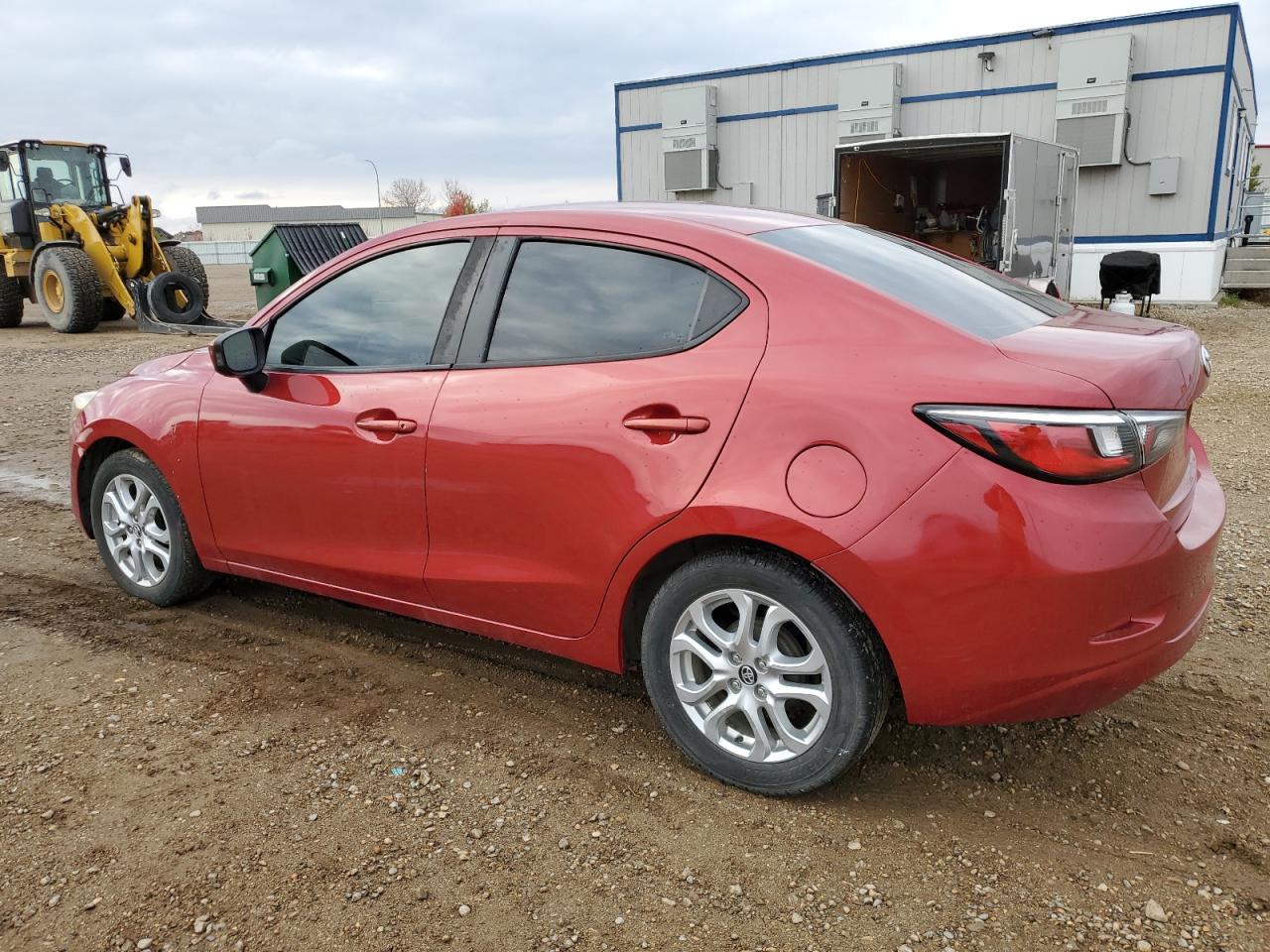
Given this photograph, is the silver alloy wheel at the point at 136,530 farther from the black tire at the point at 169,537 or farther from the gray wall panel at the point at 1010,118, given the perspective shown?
the gray wall panel at the point at 1010,118

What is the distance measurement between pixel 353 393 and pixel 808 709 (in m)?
1.75

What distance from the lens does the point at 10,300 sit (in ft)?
58.3

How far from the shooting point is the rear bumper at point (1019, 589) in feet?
7.50

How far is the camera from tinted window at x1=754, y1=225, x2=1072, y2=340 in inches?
105

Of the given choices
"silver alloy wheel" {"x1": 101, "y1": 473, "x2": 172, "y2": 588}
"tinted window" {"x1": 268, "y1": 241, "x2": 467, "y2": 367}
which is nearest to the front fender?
"silver alloy wheel" {"x1": 101, "y1": 473, "x2": 172, "y2": 588}

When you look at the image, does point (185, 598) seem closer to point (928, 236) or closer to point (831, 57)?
point (928, 236)

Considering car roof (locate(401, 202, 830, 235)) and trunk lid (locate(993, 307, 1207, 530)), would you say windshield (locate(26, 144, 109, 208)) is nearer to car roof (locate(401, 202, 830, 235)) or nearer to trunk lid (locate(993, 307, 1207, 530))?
car roof (locate(401, 202, 830, 235))

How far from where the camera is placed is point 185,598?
13.8 ft

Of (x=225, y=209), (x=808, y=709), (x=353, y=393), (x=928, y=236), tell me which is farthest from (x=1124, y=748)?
(x=225, y=209)

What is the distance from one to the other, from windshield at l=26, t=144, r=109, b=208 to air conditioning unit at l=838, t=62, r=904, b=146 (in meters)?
13.9

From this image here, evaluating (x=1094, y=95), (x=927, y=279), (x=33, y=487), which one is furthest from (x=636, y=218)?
(x=1094, y=95)

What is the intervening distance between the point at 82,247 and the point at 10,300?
7.39ft

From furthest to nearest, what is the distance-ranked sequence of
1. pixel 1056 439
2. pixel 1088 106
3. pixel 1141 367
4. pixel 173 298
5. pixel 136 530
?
pixel 1088 106, pixel 173 298, pixel 136 530, pixel 1141 367, pixel 1056 439

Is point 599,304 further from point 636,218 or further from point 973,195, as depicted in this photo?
point 973,195
